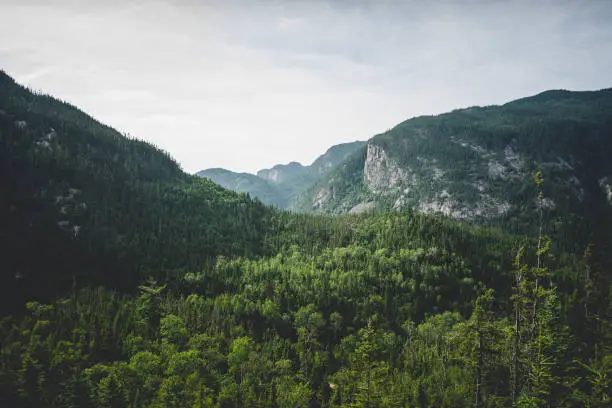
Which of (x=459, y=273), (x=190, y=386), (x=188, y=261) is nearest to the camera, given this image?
(x=190, y=386)

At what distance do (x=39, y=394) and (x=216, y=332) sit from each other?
160 feet

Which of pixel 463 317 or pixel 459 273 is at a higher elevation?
pixel 459 273

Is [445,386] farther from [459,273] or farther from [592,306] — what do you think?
[459,273]

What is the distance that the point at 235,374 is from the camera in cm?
10906

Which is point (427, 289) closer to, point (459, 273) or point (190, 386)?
point (459, 273)

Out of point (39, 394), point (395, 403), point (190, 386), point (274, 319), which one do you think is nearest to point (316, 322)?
point (274, 319)

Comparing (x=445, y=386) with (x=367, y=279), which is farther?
(x=367, y=279)

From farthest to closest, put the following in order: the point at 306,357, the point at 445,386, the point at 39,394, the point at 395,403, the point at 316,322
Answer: the point at 316,322
the point at 306,357
the point at 445,386
the point at 39,394
the point at 395,403

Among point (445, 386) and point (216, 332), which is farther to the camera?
point (216, 332)

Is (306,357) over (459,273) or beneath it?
beneath

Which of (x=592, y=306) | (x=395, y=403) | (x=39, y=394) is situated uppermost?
(x=592, y=306)

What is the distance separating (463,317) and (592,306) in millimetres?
50761

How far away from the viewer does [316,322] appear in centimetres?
14312

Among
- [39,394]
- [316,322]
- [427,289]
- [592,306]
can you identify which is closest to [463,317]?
[427,289]
